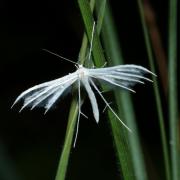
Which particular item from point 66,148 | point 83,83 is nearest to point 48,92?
point 83,83

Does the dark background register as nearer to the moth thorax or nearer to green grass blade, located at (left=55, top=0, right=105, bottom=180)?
the moth thorax

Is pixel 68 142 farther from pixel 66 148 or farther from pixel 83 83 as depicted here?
pixel 83 83

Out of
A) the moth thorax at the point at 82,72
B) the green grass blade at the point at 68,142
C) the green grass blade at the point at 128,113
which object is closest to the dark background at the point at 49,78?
the green grass blade at the point at 128,113

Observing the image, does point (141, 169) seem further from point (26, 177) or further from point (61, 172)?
point (26, 177)

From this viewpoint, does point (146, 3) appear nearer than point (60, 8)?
Yes

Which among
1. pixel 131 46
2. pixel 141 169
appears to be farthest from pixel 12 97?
pixel 141 169
